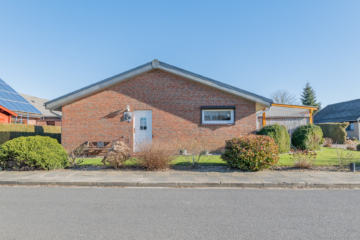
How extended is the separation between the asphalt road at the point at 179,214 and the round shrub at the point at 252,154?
2008 mm

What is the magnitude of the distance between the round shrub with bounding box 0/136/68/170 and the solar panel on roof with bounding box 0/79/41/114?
37.5 feet

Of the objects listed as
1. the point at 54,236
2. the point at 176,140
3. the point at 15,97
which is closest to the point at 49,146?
the point at 176,140

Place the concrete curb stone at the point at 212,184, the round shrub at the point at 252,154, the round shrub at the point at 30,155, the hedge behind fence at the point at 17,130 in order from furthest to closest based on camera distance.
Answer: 1. the hedge behind fence at the point at 17,130
2. the round shrub at the point at 30,155
3. the round shrub at the point at 252,154
4. the concrete curb stone at the point at 212,184

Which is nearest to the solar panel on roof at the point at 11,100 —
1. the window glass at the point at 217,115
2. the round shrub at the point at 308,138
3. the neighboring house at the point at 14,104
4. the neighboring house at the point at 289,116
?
the neighboring house at the point at 14,104

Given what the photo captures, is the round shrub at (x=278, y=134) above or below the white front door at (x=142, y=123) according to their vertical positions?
below

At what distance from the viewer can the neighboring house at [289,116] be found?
17719 mm

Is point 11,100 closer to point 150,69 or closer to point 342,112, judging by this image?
point 150,69

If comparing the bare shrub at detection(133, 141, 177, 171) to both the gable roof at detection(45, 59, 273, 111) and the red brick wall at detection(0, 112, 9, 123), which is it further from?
the red brick wall at detection(0, 112, 9, 123)

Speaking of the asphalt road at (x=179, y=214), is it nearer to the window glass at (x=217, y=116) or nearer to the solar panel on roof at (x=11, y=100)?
the window glass at (x=217, y=116)

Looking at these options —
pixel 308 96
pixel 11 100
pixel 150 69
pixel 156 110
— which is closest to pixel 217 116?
pixel 156 110

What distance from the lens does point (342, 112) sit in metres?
32.8

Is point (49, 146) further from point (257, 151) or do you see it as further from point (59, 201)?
point (257, 151)

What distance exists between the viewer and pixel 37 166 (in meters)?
9.18

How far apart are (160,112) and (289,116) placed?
33.9 feet
